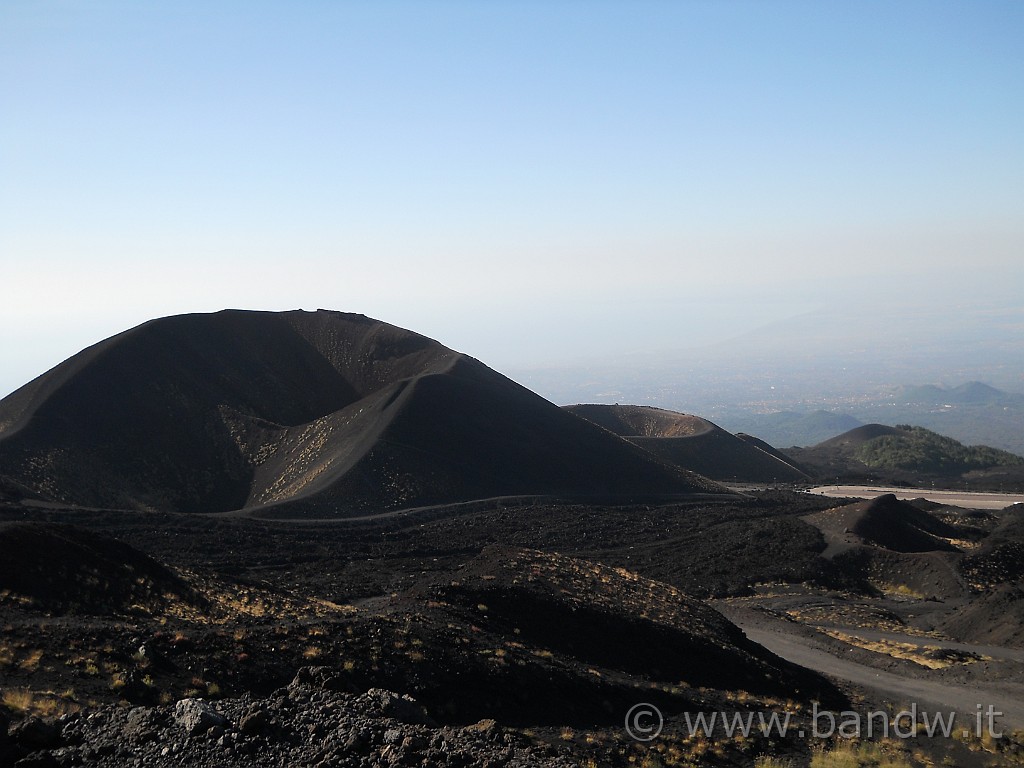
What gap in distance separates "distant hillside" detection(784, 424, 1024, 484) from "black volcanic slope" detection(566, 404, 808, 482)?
6463 mm

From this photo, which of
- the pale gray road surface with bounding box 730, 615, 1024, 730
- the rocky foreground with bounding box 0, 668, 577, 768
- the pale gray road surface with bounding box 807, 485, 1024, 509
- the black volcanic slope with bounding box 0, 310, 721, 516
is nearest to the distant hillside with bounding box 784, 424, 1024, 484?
the pale gray road surface with bounding box 807, 485, 1024, 509

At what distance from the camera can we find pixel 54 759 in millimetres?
10656

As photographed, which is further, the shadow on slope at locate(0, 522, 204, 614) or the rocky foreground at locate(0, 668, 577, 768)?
the shadow on slope at locate(0, 522, 204, 614)

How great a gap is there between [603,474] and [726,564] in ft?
53.4

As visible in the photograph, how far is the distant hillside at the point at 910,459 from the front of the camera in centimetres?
8844

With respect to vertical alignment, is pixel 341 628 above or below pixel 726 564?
above

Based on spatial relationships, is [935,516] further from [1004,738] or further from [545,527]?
[1004,738]

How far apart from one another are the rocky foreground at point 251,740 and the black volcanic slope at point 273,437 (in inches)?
1440

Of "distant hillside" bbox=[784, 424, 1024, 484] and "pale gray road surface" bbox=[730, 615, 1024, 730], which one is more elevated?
"distant hillside" bbox=[784, 424, 1024, 484]

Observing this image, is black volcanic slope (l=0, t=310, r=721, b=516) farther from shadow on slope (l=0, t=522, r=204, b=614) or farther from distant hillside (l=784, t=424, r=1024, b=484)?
distant hillside (l=784, t=424, r=1024, b=484)

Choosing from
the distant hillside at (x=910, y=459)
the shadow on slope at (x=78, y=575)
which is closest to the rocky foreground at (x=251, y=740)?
the shadow on slope at (x=78, y=575)

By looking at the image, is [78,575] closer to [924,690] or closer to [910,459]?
[924,690]

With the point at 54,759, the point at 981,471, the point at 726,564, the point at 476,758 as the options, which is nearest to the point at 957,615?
the point at 726,564

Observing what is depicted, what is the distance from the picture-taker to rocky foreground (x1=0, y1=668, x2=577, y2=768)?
11.0 meters
